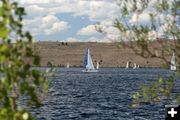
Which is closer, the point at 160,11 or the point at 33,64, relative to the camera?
the point at 33,64

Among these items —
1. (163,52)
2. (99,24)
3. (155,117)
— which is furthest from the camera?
(155,117)

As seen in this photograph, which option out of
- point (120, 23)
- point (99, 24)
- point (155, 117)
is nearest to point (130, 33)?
point (120, 23)

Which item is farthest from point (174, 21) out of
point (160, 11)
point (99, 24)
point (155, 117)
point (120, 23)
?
point (155, 117)

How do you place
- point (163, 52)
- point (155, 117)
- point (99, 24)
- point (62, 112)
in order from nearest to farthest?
point (163, 52) < point (99, 24) < point (155, 117) < point (62, 112)

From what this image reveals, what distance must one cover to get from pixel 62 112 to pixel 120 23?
4395 centimetres

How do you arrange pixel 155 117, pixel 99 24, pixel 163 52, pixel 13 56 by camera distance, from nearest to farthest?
pixel 13 56 < pixel 163 52 < pixel 99 24 < pixel 155 117

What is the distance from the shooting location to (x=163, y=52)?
13531 mm

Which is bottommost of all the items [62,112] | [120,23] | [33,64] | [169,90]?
[62,112]

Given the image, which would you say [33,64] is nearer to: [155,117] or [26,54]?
[26,54]

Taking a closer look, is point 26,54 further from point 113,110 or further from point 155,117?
point 113,110

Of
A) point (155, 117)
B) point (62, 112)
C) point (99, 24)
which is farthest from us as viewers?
point (62, 112)

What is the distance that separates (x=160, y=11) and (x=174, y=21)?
0.63 metres

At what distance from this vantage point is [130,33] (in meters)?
13.9

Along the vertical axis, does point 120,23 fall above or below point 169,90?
above
